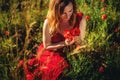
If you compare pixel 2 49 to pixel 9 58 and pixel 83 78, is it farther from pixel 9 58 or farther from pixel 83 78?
pixel 83 78

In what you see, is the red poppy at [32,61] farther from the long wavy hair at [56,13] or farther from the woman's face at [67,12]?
the woman's face at [67,12]

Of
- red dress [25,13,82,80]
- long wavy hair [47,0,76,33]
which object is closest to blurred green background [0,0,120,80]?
red dress [25,13,82,80]

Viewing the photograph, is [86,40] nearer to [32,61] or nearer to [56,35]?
[56,35]

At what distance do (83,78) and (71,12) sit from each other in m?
0.58

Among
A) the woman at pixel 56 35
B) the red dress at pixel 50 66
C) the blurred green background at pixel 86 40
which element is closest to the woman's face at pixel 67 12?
the woman at pixel 56 35

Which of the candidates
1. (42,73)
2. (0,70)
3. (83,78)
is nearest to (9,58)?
(0,70)

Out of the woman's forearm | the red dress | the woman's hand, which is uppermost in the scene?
the woman's hand

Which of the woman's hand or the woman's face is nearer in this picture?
the woman's hand

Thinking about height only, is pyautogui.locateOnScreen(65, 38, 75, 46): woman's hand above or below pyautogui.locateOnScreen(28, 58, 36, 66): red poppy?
above

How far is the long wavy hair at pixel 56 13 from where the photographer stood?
9.23 ft

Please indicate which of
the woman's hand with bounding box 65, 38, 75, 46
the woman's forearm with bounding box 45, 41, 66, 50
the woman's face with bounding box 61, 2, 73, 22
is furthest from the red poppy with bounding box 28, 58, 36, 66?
the woman's face with bounding box 61, 2, 73, 22

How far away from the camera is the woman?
2643mm

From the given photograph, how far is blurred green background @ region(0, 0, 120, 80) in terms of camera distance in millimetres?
2678

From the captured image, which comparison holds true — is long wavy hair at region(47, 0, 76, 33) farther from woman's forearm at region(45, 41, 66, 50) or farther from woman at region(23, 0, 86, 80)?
woman's forearm at region(45, 41, 66, 50)
